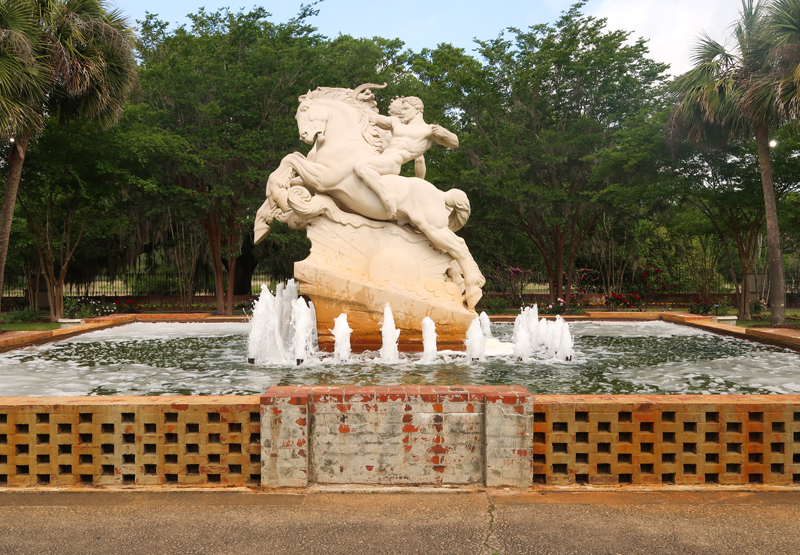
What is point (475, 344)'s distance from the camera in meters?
8.07

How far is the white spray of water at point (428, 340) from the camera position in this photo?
7832 mm

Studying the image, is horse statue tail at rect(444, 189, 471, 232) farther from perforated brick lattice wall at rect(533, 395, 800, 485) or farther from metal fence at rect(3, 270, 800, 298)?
metal fence at rect(3, 270, 800, 298)

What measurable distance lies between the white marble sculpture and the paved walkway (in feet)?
16.8

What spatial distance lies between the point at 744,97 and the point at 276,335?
11.7 meters

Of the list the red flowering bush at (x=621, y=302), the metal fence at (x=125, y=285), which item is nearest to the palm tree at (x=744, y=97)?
the red flowering bush at (x=621, y=302)

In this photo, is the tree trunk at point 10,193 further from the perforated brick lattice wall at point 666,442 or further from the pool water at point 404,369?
the perforated brick lattice wall at point 666,442

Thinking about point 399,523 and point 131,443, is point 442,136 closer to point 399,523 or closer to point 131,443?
point 131,443

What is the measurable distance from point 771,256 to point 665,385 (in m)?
9.99

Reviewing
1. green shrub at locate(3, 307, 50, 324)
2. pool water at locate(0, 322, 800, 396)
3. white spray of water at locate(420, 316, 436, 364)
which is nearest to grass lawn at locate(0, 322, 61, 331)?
green shrub at locate(3, 307, 50, 324)

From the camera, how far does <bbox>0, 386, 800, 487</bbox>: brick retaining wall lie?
368 cm

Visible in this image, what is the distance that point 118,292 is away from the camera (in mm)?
27531

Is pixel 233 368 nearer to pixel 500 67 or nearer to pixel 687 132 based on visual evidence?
pixel 687 132

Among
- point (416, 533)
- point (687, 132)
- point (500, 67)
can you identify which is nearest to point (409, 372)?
point (416, 533)

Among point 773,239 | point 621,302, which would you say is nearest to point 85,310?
point 621,302
